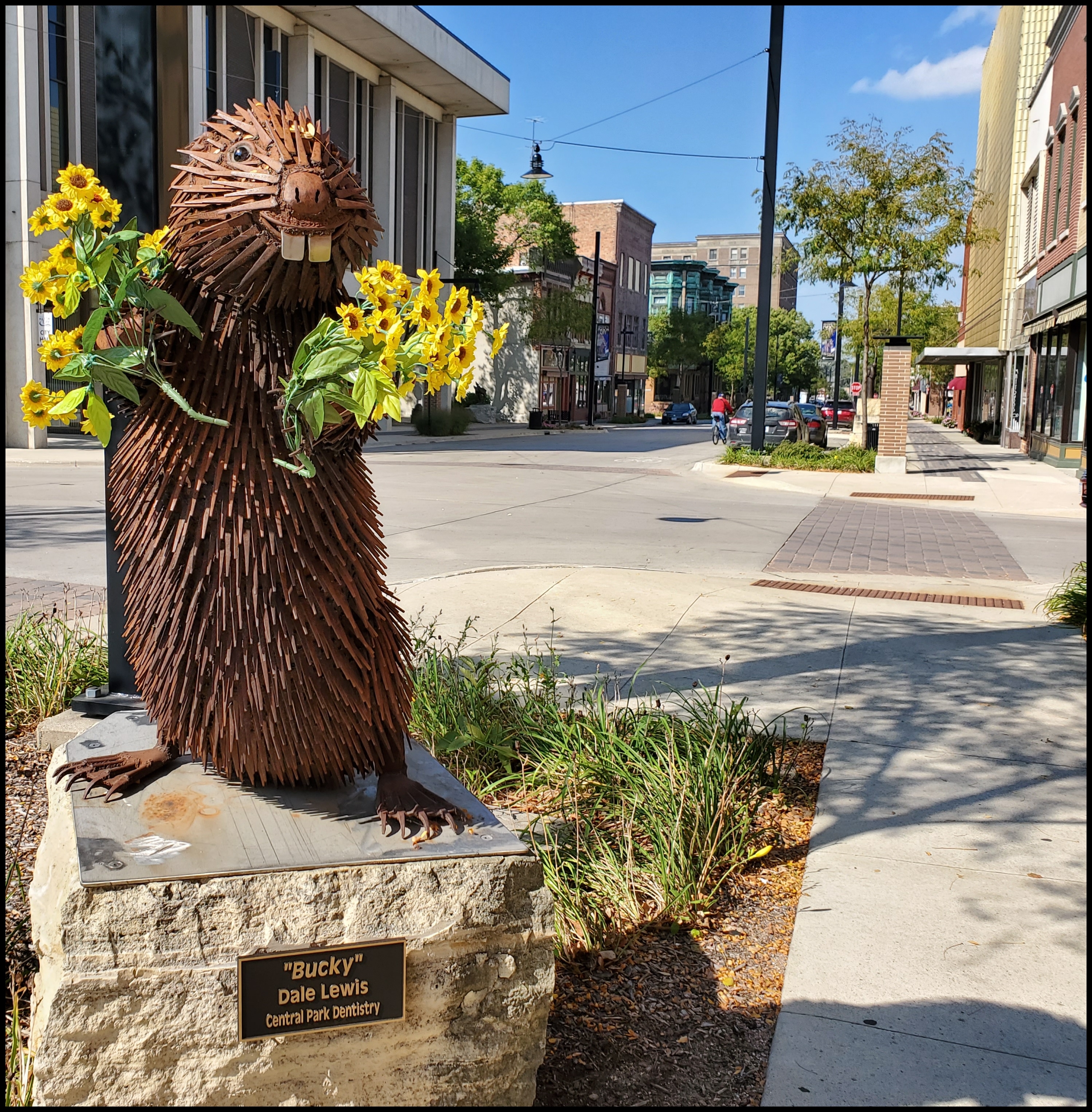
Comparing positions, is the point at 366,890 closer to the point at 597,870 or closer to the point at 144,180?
the point at 597,870

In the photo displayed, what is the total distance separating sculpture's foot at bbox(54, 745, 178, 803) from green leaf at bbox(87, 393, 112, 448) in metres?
0.83

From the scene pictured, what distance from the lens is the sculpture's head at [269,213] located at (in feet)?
7.80

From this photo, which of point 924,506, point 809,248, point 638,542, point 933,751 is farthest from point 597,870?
point 809,248

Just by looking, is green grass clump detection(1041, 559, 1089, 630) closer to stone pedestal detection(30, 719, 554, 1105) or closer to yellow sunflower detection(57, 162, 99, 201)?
stone pedestal detection(30, 719, 554, 1105)

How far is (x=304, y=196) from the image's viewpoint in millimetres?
2348

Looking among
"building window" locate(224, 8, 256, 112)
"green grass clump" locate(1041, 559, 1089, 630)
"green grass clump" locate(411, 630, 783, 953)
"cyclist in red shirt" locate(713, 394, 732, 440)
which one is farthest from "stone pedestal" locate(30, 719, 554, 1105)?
"cyclist in red shirt" locate(713, 394, 732, 440)

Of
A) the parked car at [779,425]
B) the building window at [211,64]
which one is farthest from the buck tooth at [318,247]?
the building window at [211,64]

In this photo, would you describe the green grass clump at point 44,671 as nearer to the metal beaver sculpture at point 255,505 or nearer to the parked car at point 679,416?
the metal beaver sculpture at point 255,505

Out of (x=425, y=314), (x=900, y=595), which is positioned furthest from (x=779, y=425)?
(x=425, y=314)

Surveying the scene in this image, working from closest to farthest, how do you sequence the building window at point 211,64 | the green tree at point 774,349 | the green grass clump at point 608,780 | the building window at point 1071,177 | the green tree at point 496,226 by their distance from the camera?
1. the green grass clump at point 608,780
2. the building window at point 1071,177
3. the building window at point 211,64
4. the green tree at point 496,226
5. the green tree at point 774,349

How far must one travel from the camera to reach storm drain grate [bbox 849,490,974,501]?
17.5 meters

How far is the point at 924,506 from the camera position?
1652 centimetres

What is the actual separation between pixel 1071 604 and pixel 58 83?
872 inches

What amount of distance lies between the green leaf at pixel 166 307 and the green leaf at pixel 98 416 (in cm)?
24
